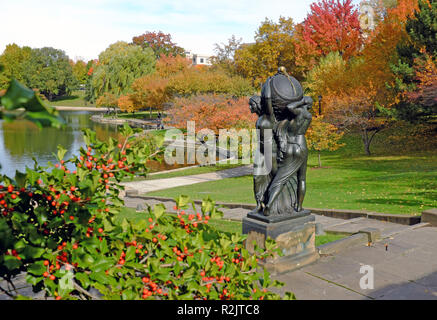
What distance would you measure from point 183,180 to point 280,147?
14152 millimetres

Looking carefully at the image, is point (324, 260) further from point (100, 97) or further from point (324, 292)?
point (100, 97)

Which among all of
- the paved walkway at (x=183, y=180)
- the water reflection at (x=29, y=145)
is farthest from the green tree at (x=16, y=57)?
the paved walkway at (x=183, y=180)

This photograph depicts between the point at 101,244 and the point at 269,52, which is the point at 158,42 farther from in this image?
the point at 101,244

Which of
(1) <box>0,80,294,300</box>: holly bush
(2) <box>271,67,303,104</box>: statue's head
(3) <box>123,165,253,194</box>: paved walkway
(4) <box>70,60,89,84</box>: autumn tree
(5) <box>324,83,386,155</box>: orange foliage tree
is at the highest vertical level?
(4) <box>70,60,89,84</box>: autumn tree

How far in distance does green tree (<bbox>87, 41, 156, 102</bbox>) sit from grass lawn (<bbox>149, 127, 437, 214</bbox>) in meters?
38.8

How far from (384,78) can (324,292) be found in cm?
2380

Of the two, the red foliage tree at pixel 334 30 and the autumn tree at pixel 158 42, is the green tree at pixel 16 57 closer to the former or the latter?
the autumn tree at pixel 158 42

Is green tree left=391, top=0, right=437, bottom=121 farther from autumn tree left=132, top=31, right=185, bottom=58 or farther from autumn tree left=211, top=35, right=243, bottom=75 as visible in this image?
autumn tree left=132, top=31, right=185, bottom=58

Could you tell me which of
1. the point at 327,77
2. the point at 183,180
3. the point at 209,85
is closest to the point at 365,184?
the point at 183,180

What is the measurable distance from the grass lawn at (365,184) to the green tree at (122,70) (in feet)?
127

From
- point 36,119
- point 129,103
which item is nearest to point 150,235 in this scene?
point 36,119

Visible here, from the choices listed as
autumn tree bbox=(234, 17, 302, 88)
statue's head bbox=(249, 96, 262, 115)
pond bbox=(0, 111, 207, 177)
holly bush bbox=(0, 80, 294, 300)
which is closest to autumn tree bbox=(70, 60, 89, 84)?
pond bbox=(0, 111, 207, 177)

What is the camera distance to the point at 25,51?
306ft

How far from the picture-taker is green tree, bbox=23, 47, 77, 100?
269 feet
